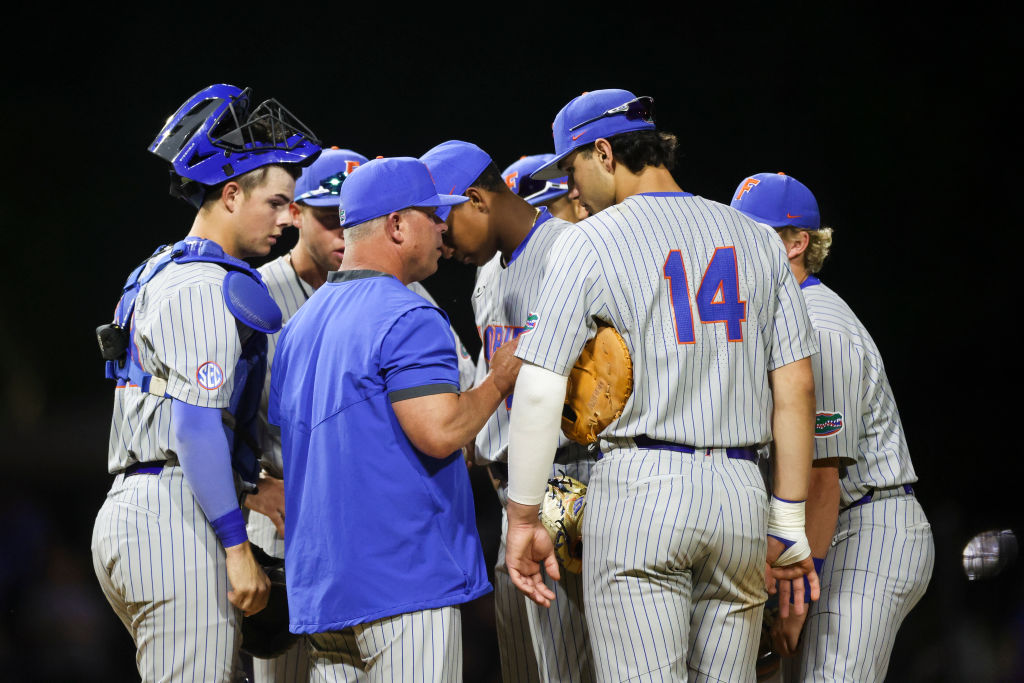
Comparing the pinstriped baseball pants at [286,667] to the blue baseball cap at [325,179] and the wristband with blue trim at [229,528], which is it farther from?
the blue baseball cap at [325,179]

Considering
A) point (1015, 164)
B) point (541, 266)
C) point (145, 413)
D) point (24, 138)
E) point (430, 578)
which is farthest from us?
point (1015, 164)

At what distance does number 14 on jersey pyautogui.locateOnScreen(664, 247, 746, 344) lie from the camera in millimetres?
1875

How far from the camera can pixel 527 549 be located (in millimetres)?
1946

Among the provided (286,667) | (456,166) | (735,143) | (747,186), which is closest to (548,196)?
(747,186)

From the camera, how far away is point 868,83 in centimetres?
457

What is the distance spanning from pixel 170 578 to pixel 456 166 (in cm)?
128

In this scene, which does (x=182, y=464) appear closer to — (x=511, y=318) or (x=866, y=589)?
(x=511, y=318)

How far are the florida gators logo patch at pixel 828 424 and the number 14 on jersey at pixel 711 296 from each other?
0.50 m

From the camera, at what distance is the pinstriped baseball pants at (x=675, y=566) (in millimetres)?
1797

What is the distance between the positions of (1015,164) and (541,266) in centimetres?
326

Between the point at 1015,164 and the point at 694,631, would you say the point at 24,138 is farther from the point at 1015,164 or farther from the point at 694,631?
the point at 1015,164

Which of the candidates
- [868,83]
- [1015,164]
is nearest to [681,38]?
[868,83]

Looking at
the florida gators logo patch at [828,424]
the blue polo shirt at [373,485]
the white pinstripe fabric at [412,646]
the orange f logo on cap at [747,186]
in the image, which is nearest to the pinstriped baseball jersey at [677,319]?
the blue polo shirt at [373,485]

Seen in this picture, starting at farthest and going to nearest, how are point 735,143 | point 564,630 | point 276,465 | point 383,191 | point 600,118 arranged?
point 735,143
point 276,465
point 564,630
point 600,118
point 383,191
